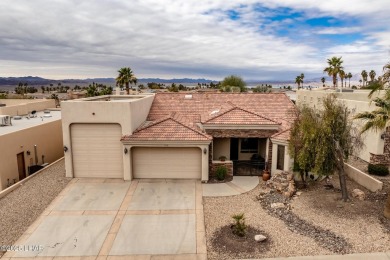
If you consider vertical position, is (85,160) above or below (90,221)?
above

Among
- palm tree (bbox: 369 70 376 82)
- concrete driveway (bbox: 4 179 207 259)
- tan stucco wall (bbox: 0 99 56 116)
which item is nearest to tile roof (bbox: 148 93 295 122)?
concrete driveway (bbox: 4 179 207 259)

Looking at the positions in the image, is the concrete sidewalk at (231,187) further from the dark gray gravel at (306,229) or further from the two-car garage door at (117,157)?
the dark gray gravel at (306,229)

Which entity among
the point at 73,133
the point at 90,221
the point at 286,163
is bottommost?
the point at 90,221

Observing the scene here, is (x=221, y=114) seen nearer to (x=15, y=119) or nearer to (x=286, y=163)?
(x=286, y=163)

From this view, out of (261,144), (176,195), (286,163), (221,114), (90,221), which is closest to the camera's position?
(90,221)

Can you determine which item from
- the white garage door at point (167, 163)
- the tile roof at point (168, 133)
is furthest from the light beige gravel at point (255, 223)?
the tile roof at point (168, 133)

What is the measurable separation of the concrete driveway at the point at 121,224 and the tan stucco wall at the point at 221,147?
4188mm

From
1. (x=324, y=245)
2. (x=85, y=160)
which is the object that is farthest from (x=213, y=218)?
(x=85, y=160)

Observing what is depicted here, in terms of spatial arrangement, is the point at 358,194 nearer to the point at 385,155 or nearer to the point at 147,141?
the point at 385,155

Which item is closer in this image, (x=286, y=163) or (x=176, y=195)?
(x=176, y=195)

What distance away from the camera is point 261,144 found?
72.8 feet

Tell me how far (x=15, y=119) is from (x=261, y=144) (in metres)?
22.6

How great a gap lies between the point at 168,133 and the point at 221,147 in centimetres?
485

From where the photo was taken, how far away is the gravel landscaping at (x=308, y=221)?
36.6 feet
